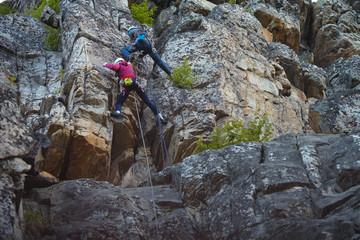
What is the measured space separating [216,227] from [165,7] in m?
14.4

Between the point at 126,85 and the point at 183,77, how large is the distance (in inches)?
99.0

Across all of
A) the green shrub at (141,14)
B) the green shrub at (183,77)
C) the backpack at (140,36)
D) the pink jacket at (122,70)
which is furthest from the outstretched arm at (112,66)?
the green shrub at (141,14)

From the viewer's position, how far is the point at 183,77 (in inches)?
560

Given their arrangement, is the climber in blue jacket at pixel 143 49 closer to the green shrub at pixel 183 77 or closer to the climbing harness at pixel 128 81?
the green shrub at pixel 183 77

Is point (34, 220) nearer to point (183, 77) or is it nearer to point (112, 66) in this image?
point (112, 66)

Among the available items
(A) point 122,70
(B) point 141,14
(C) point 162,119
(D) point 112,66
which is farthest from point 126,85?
(B) point 141,14

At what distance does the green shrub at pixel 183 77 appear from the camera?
1404cm

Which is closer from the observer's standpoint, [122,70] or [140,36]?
[122,70]

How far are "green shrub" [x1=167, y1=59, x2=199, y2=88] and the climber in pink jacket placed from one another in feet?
5.23

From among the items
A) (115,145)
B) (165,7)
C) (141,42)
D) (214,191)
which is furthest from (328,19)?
(214,191)

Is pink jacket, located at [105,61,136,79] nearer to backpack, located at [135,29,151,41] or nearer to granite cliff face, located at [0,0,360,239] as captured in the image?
granite cliff face, located at [0,0,360,239]

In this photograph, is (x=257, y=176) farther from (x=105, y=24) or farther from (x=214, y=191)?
(x=105, y=24)

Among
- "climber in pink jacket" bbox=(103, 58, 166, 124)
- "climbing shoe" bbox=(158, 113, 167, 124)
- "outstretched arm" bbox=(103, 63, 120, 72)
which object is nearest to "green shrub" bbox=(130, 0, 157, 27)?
"climber in pink jacket" bbox=(103, 58, 166, 124)

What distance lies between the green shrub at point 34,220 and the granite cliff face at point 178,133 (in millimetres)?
106
